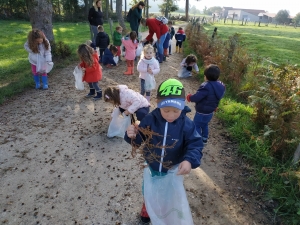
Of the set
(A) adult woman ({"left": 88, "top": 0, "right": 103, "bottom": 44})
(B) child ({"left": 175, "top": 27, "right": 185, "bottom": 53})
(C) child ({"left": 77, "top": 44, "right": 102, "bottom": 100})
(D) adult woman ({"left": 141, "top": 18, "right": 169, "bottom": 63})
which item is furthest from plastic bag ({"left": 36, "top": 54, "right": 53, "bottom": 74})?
(B) child ({"left": 175, "top": 27, "right": 185, "bottom": 53})

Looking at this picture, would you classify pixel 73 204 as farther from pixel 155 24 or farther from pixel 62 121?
pixel 155 24

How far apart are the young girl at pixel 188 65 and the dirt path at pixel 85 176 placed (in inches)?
121

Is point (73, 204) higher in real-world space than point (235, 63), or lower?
lower

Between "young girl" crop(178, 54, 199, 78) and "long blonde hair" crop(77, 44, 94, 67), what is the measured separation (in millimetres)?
3501

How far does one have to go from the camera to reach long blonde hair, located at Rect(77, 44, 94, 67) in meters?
5.48

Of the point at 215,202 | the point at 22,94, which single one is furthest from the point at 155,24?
the point at 215,202

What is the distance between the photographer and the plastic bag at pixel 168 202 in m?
2.16

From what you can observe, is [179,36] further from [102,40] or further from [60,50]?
[60,50]

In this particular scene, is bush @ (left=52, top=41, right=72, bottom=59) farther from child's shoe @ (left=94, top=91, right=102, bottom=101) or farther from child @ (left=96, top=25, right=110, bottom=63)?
child's shoe @ (left=94, top=91, right=102, bottom=101)

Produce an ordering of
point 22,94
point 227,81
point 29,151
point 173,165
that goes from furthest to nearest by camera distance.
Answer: point 227,81 < point 22,94 < point 29,151 < point 173,165

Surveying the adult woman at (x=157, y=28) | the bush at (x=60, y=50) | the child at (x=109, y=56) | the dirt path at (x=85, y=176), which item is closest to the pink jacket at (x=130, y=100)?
the dirt path at (x=85, y=176)

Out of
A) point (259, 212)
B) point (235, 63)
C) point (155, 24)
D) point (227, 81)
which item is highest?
point (155, 24)

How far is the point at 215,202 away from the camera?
314 centimetres

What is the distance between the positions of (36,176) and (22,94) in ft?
12.2
